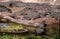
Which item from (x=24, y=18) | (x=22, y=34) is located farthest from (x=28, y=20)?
(x=22, y=34)

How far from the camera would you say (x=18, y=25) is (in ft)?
6.59

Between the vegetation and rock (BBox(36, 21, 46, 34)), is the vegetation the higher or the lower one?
the lower one

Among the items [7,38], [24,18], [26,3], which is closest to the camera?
[7,38]

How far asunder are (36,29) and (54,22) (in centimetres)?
23

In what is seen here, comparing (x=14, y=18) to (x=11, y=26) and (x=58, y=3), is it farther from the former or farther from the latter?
(x=58, y=3)

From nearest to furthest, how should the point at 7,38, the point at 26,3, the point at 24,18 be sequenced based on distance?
the point at 7,38
the point at 24,18
the point at 26,3

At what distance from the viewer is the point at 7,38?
1.93 metres

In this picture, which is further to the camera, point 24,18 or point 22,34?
point 24,18

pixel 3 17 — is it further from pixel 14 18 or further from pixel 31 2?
pixel 31 2

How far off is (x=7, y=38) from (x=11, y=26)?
15cm

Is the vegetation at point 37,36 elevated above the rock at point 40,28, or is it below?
below

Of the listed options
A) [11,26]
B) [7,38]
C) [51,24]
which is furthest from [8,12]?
[51,24]

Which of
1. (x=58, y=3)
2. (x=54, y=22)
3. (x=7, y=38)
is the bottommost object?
(x=7, y=38)

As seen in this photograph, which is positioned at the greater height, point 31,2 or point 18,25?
point 31,2
